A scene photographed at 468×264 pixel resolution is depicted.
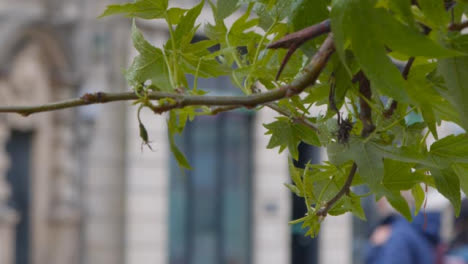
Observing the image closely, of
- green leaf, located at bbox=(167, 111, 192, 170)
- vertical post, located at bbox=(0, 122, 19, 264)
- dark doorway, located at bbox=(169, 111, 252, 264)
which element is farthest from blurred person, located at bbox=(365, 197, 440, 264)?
dark doorway, located at bbox=(169, 111, 252, 264)

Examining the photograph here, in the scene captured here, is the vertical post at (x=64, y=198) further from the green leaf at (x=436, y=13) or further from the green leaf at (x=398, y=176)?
the green leaf at (x=436, y=13)

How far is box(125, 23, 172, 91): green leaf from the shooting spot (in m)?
0.87

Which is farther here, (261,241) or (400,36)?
(261,241)

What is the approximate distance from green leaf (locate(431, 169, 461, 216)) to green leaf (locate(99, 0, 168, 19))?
1.20ft

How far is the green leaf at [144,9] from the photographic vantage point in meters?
0.91

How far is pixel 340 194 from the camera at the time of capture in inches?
35.5

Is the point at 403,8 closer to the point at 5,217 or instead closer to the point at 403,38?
the point at 403,38

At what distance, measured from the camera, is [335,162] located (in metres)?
0.84

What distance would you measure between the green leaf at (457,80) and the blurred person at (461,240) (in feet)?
15.9

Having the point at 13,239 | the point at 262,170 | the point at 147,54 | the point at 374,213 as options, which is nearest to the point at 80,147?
the point at 13,239

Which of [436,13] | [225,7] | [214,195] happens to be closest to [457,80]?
[436,13]

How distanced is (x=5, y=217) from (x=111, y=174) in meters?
1.71

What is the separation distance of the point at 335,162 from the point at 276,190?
351 inches

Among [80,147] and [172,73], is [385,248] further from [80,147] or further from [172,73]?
[80,147]
